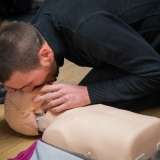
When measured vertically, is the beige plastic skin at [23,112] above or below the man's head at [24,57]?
below

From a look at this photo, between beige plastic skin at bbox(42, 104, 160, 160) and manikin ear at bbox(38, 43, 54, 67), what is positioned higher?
manikin ear at bbox(38, 43, 54, 67)

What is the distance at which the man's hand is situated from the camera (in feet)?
4.15

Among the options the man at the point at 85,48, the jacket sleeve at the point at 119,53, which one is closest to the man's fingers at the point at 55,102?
the man at the point at 85,48

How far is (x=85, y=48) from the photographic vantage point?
1.25 metres

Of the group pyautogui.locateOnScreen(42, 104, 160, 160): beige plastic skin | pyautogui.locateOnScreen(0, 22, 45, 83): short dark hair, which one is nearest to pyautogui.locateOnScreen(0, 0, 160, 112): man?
pyautogui.locateOnScreen(0, 22, 45, 83): short dark hair

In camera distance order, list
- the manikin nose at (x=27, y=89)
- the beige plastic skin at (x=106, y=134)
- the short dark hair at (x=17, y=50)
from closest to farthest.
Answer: the beige plastic skin at (x=106, y=134), the short dark hair at (x=17, y=50), the manikin nose at (x=27, y=89)

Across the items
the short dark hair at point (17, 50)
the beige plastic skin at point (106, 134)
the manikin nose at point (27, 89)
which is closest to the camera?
the beige plastic skin at point (106, 134)

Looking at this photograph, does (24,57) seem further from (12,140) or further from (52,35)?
(12,140)

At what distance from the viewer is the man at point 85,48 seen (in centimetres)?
120

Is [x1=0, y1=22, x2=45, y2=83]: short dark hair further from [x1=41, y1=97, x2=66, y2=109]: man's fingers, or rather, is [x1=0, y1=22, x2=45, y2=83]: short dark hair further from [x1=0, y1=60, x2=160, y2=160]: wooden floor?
[x1=0, y1=60, x2=160, y2=160]: wooden floor

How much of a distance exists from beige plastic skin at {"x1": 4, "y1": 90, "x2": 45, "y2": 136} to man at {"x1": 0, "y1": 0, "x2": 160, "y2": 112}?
0.04 metres

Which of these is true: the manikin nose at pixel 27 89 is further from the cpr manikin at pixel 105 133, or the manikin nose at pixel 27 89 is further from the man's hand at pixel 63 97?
the cpr manikin at pixel 105 133

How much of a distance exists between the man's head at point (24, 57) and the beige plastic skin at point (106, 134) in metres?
0.18

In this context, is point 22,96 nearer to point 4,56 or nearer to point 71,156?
point 4,56
